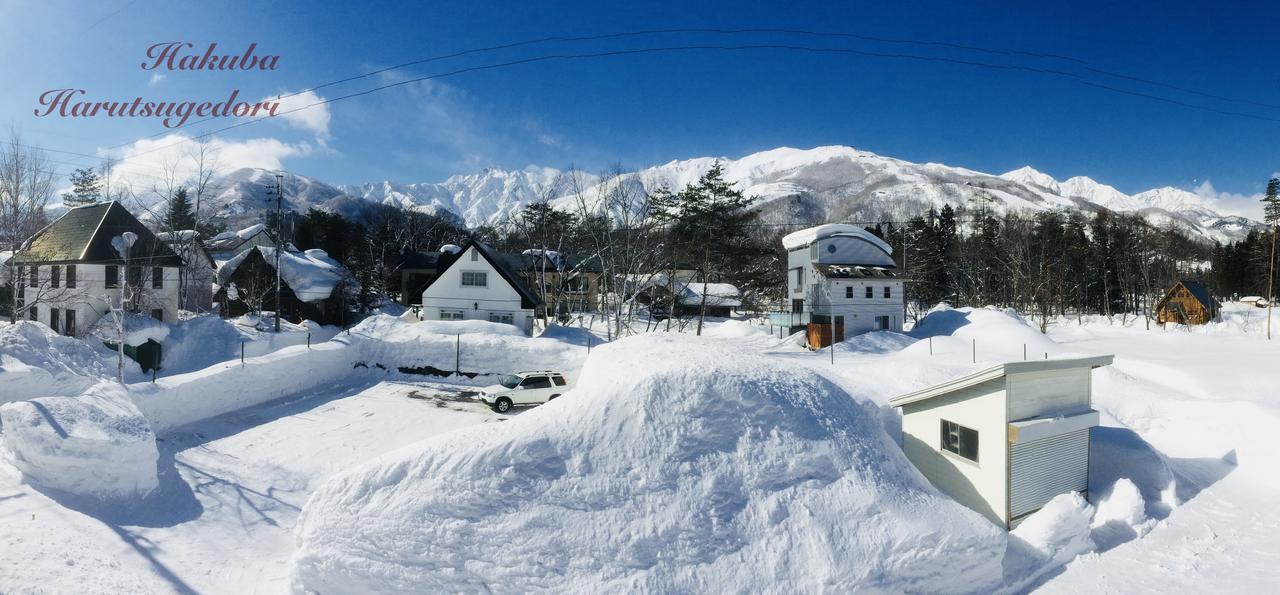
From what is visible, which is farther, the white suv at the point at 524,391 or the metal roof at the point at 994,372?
the white suv at the point at 524,391

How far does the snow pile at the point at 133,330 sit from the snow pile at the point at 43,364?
1.85m

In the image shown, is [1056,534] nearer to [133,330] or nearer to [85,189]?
[133,330]

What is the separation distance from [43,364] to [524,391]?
13741mm

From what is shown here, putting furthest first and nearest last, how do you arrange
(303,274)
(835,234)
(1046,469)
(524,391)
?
1. (303,274)
2. (835,234)
3. (524,391)
4. (1046,469)

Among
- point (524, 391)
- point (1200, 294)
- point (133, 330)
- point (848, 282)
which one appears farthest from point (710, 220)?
point (1200, 294)

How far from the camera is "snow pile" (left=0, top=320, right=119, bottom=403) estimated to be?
13.4m

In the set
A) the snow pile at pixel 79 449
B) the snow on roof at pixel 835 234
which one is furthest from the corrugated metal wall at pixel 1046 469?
the snow on roof at pixel 835 234

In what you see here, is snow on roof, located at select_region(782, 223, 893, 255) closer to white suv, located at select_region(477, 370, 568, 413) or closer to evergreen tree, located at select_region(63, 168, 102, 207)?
white suv, located at select_region(477, 370, 568, 413)

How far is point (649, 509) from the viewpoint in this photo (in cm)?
800

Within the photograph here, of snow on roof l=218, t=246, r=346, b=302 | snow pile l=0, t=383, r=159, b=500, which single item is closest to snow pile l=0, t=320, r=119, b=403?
snow pile l=0, t=383, r=159, b=500

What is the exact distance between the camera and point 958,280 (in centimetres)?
5253

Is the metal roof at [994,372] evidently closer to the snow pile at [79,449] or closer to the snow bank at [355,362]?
the snow bank at [355,362]

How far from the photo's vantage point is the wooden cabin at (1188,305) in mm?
37188

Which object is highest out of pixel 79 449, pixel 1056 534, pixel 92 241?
pixel 92 241
